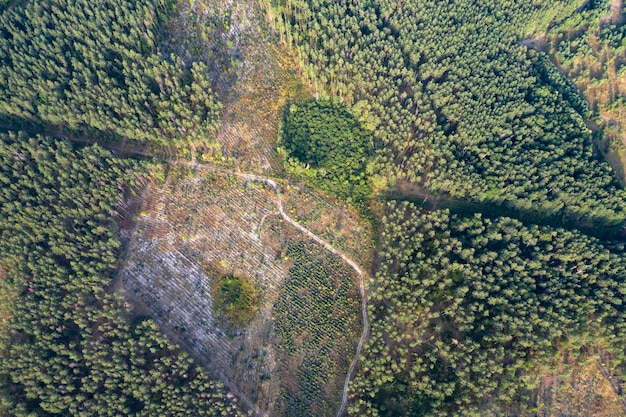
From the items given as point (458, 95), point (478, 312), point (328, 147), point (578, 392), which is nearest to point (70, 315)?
point (328, 147)

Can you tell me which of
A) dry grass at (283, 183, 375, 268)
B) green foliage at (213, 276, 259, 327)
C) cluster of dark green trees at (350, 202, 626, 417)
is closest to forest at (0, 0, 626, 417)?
green foliage at (213, 276, 259, 327)

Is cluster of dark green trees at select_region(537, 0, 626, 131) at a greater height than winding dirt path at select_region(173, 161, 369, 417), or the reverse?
cluster of dark green trees at select_region(537, 0, 626, 131)

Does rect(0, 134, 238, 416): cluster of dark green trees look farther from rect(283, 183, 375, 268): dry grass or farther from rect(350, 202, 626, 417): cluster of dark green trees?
rect(283, 183, 375, 268): dry grass

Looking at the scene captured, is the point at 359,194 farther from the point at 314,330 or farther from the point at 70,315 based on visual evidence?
the point at 70,315

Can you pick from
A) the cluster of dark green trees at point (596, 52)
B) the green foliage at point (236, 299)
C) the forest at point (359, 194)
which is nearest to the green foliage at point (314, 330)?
the forest at point (359, 194)

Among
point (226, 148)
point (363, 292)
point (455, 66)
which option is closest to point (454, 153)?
point (455, 66)

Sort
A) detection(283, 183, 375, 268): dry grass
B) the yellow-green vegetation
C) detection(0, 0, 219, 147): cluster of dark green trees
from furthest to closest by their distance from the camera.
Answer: the yellow-green vegetation
detection(283, 183, 375, 268): dry grass
detection(0, 0, 219, 147): cluster of dark green trees

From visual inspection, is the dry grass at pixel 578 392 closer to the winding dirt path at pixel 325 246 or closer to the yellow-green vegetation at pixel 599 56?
the winding dirt path at pixel 325 246
